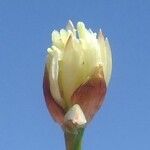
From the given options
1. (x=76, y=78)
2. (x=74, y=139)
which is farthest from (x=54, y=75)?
(x=74, y=139)

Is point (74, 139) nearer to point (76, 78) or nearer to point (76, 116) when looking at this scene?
point (76, 116)

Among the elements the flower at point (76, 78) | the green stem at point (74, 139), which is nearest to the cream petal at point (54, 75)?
the flower at point (76, 78)

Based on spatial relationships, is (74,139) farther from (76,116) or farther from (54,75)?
(54,75)

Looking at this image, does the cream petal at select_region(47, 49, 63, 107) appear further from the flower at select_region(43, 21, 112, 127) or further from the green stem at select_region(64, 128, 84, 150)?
the green stem at select_region(64, 128, 84, 150)

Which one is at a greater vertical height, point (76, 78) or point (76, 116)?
point (76, 78)

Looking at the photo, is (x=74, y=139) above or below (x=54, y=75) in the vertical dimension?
below

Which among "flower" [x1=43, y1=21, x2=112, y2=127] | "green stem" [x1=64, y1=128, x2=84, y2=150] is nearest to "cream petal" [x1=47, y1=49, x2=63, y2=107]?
"flower" [x1=43, y1=21, x2=112, y2=127]
